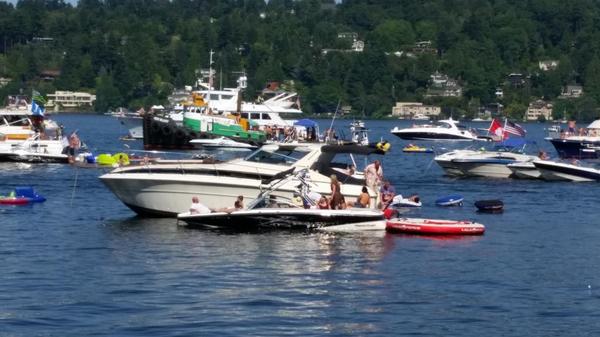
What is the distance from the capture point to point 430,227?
161 ft

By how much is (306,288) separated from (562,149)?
224ft

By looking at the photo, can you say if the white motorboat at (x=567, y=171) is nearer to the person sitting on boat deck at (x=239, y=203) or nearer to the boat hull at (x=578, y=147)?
the boat hull at (x=578, y=147)

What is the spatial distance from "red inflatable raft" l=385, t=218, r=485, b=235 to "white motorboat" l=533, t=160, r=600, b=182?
26.4m

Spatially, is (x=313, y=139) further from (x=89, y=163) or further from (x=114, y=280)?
(x=114, y=280)

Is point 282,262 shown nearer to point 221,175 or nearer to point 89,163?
point 221,175

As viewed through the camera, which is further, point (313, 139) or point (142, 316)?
point (313, 139)

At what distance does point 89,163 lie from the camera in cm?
8394

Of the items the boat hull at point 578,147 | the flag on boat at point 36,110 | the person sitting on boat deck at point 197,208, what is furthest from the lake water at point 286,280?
the boat hull at point 578,147

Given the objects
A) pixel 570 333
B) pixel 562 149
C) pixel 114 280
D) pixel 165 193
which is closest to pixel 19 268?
pixel 114 280

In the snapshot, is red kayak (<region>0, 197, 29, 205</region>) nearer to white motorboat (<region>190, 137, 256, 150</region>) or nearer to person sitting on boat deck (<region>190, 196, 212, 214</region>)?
person sitting on boat deck (<region>190, 196, 212, 214</region>)

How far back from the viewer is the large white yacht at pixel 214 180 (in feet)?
165

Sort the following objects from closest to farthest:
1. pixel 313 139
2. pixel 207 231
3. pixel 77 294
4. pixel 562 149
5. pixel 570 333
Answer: pixel 570 333, pixel 77 294, pixel 207 231, pixel 313 139, pixel 562 149

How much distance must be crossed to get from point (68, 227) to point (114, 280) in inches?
471

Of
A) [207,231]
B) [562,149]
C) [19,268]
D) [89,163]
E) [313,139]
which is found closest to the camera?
[19,268]
